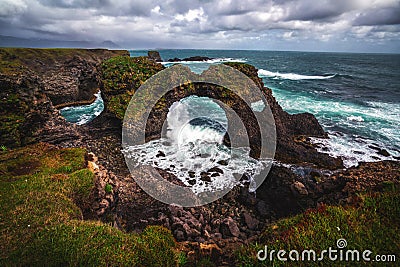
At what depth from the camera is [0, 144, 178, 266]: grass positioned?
5676 mm

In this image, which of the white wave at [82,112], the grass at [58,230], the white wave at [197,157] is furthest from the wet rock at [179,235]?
the white wave at [82,112]

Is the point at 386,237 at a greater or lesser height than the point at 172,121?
greater

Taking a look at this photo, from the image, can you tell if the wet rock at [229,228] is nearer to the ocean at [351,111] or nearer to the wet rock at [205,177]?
the wet rock at [205,177]

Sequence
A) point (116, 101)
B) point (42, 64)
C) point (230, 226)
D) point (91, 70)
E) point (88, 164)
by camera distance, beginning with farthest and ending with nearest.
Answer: point (42, 64) < point (91, 70) < point (116, 101) < point (230, 226) < point (88, 164)

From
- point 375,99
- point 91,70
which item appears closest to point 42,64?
point 91,70

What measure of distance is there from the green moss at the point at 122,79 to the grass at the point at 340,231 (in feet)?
62.8

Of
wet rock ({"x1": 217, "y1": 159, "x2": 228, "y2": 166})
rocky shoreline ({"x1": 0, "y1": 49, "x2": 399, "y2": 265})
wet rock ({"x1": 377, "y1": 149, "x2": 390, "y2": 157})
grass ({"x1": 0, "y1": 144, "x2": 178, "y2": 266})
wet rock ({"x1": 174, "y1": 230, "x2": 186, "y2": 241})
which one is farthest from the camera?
wet rock ({"x1": 377, "y1": 149, "x2": 390, "y2": 157})

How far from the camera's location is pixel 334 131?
25.4 metres

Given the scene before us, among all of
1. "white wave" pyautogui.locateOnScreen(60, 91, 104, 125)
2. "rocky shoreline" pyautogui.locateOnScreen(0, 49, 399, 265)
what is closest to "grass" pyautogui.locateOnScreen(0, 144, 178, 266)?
"rocky shoreline" pyautogui.locateOnScreen(0, 49, 399, 265)

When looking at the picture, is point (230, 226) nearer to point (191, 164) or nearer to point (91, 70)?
point (191, 164)

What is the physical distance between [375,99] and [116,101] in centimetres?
4644

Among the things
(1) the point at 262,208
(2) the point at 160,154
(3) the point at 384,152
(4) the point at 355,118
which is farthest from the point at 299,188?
(4) the point at 355,118

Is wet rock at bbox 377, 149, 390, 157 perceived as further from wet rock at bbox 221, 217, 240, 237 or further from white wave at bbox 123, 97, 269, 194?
wet rock at bbox 221, 217, 240, 237

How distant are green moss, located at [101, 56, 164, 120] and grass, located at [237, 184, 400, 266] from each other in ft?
62.8
